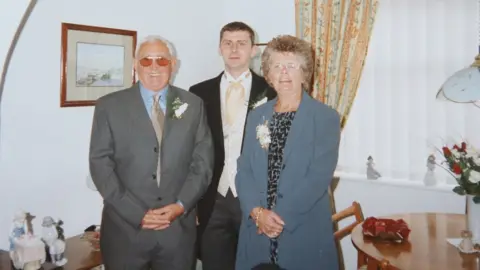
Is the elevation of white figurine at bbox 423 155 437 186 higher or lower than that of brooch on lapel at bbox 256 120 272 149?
lower

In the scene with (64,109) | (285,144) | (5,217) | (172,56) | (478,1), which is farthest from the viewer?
(478,1)

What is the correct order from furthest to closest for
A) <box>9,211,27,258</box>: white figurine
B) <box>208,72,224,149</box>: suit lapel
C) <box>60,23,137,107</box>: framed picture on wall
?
<box>60,23,137,107</box>: framed picture on wall → <box>208,72,224,149</box>: suit lapel → <box>9,211,27,258</box>: white figurine

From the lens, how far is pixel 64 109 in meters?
2.59

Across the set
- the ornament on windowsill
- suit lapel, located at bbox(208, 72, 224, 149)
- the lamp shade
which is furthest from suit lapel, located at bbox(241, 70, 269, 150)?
the ornament on windowsill

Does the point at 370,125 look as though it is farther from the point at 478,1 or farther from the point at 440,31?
the point at 478,1

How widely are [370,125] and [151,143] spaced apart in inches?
72.8

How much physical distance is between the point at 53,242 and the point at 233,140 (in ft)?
3.33

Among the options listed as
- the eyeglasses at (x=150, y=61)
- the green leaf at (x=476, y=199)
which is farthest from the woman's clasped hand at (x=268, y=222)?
the green leaf at (x=476, y=199)

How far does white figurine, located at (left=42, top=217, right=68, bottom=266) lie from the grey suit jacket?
465mm

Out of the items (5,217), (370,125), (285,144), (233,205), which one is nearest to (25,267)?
(5,217)

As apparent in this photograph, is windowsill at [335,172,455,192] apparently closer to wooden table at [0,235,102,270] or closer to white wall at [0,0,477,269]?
white wall at [0,0,477,269]

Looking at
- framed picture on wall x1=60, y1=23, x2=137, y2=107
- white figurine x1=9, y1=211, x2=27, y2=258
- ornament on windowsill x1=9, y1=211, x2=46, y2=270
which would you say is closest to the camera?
ornament on windowsill x1=9, y1=211, x2=46, y2=270

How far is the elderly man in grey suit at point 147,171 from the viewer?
192 cm

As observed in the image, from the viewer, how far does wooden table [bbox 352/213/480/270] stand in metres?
1.87
